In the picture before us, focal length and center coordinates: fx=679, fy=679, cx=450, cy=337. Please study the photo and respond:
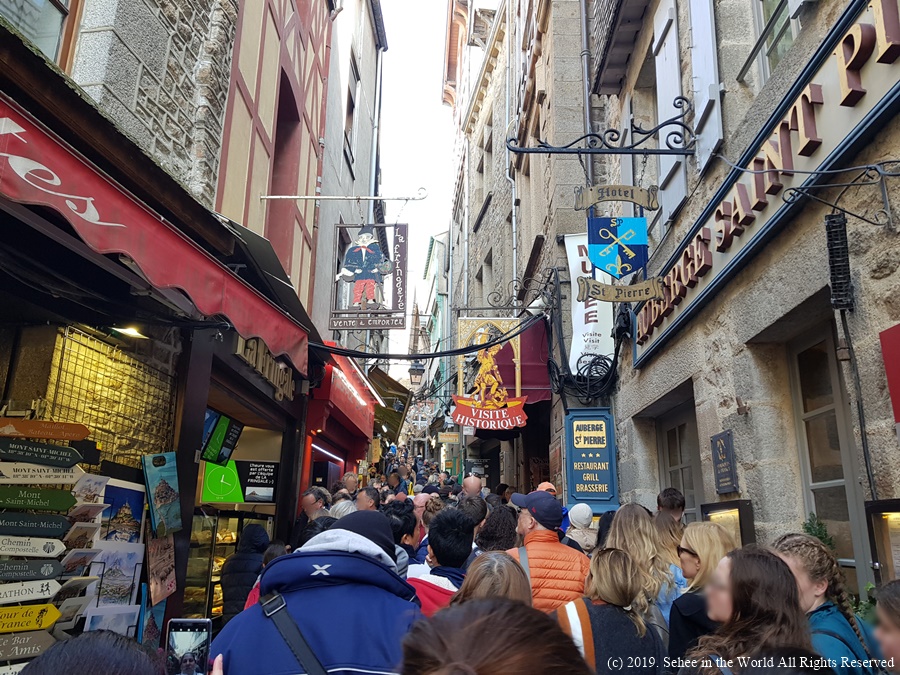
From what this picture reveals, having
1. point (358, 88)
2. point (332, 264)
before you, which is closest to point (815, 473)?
point (332, 264)

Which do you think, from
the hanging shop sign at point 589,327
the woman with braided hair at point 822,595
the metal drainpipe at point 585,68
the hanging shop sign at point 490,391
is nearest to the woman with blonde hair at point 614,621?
the woman with braided hair at point 822,595

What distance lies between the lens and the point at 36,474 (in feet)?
12.0

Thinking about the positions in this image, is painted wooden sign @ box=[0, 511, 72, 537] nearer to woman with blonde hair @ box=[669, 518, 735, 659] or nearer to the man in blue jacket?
the man in blue jacket

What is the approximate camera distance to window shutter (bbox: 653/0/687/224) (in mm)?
6012

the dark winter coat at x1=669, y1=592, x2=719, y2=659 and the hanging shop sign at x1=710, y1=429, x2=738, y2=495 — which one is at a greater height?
the hanging shop sign at x1=710, y1=429, x2=738, y2=495

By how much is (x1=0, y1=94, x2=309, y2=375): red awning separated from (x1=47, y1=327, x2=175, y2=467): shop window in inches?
45.7

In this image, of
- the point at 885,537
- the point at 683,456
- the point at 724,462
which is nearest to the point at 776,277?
the point at 724,462

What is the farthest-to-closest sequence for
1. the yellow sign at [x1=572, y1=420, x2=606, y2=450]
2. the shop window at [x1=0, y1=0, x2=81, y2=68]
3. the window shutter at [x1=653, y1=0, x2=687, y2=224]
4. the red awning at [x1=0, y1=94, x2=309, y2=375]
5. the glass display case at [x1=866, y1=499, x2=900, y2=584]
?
the yellow sign at [x1=572, y1=420, x2=606, y2=450] → the window shutter at [x1=653, y1=0, x2=687, y2=224] → the shop window at [x1=0, y1=0, x2=81, y2=68] → the glass display case at [x1=866, y1=499, x2=900, y2=584] → the red awning at [x1=0, y1=94, x2=309, y2=375]

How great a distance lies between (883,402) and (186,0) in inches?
235

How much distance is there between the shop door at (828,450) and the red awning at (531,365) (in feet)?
18.6

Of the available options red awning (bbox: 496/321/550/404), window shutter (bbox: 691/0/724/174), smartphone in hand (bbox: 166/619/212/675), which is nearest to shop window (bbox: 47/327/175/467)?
smartphone in hand (bbox: 166/619/212/675)

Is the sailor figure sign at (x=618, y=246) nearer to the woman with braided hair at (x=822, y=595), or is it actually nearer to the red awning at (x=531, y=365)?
the red awning at (x=531, y=365)

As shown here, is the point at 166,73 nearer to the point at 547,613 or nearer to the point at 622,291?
the point at 622,291

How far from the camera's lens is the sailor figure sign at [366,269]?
9.78 m
